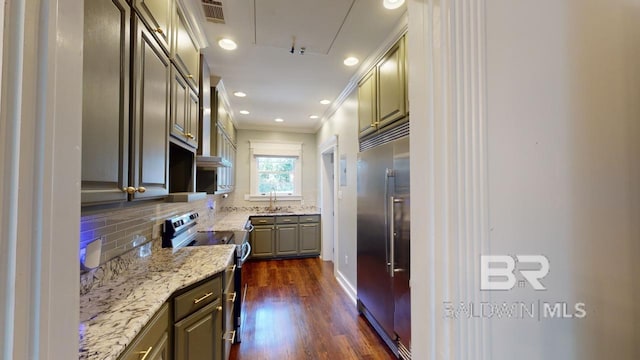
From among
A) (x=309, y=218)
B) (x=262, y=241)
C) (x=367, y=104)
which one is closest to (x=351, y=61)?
(x=367, y=104)

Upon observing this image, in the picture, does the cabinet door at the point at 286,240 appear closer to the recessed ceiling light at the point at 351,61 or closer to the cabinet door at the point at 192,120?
the cabinet door at the point at 192,120

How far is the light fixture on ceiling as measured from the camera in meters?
1.64

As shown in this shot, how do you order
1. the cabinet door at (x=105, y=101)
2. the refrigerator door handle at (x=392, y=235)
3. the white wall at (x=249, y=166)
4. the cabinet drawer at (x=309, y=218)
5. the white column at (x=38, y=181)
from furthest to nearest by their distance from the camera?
the white wall at (x=249, y=166) < the cabinet drawer at (x=309, y=218) < the refrigerator door handle at (x=392, y=235) < the cabinet door at (x=105, y=101) < the white column at (x=38, y=181)

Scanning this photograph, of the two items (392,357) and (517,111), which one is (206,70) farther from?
(392,357)

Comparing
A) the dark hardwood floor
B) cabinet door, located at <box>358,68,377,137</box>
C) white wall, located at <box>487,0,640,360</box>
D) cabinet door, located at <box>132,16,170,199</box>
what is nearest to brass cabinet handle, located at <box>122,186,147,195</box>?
cabinet door, located at <box>132,16,170,199</box>

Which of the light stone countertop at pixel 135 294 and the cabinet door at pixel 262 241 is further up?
the light stone countertop at pixel 135 294

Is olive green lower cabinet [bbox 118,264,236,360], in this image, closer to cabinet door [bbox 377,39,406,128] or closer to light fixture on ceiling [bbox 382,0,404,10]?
cabinet door [bbox 377,39,406,128]

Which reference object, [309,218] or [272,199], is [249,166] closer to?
[272,199]

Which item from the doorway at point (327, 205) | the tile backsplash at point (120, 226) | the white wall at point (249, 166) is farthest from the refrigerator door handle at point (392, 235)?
the white wall at point (249, 166)

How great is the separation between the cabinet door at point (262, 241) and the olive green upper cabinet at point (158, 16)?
137 inches

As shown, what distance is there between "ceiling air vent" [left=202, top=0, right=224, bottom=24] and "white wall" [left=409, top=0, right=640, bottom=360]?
152 cm

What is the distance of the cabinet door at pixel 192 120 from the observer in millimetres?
1816

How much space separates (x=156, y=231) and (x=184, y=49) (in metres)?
1.29

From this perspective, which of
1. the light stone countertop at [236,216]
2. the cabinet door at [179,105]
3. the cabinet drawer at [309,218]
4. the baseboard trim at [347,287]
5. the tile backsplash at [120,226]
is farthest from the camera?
the cabinet drawer at [309,218]
